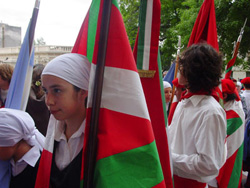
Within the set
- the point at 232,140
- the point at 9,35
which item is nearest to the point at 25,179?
the point at 232,140

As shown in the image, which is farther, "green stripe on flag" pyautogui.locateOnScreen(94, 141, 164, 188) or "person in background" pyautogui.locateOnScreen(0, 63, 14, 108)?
"person in background" pyautogui.locateOnScreen(0, 63, 14, 108)

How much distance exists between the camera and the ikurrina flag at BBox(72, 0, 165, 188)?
104 centimetres

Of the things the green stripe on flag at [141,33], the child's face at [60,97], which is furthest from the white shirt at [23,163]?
the green stripe on flag at [141,33]

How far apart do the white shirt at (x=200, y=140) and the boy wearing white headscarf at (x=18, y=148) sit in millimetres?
1032

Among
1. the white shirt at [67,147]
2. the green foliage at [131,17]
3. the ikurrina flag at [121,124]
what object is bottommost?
the white shirt at [67,147]

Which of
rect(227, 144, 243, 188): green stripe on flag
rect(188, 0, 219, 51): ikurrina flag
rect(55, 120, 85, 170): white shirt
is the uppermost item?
rect(188, 0, 219, 51): ikurrina flag

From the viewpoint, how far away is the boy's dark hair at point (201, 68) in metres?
1.89

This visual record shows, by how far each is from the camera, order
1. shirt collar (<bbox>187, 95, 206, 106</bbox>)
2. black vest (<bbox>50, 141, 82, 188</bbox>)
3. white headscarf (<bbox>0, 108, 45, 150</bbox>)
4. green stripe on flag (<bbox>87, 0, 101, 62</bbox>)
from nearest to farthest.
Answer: green stripe on flag (<bbox>87, 0, 101, 62</bbox>) → black vest (<bbox>50, 141, 82, 188</bbox>) → white headscarf (<bbox>0, 108, 45, 150</bbox>) → shirt collar (<bbox>187, 95, 206, 106</bbox>)

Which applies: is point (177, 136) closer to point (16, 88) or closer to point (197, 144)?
point (197, 144)

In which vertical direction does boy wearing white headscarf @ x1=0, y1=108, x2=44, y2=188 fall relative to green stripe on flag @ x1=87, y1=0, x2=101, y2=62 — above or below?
below

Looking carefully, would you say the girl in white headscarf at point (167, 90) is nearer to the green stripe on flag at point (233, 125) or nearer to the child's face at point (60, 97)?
the green stripe on flag at point (233, 125)

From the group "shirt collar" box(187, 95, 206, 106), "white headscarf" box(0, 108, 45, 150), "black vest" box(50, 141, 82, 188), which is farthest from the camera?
"shirt collar" box(187, 95, 206, 106)

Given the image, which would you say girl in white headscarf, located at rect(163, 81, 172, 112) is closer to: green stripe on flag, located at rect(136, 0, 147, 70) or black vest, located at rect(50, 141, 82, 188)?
green stripe on flag, located at rect(136, 0, 147, 70)

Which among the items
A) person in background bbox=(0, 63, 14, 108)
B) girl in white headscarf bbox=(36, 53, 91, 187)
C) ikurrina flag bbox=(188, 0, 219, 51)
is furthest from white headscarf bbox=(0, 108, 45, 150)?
ikurrina flag bbox=(188, 0, 219, 51)
